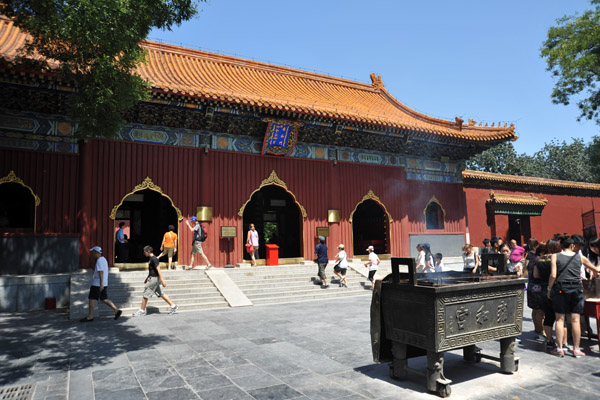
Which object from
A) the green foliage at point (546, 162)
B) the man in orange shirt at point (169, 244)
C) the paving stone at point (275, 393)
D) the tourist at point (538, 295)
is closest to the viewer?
the paving stone at point (275, 393)

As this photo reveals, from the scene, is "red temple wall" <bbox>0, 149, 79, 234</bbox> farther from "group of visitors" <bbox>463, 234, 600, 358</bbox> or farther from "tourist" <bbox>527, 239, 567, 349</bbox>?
"tourist" <bbox>527, 239, 567, 349</bbox>

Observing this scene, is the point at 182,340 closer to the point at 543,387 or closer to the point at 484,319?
the point at 484,319

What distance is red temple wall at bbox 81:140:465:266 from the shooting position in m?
11.2

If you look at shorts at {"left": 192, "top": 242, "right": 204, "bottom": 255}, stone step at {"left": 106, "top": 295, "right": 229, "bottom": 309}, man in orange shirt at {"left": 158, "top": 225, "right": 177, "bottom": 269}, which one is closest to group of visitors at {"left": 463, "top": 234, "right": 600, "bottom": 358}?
stone step at {"left": 106, "top": 295, "right": 229, "bottom": 309}

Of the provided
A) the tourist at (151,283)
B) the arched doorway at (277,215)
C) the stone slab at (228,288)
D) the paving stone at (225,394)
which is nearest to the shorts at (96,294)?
the tourist at (151,283)

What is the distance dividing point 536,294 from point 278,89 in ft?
38.4

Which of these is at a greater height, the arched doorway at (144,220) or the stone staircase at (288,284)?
the arched doorway at (144,220)

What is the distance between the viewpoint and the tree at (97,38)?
5422mm

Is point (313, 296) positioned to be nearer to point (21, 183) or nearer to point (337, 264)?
point (337, 264)

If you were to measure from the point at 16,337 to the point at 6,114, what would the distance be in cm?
619

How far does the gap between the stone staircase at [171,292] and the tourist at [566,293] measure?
6592mm

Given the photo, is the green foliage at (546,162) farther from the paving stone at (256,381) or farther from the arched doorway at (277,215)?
the paving stone at (256,381)

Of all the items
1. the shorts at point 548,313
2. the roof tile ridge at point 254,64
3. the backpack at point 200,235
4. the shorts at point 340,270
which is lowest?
the shorts at point 548,313

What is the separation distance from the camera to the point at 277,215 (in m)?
18.8
